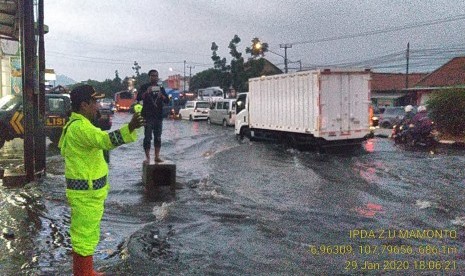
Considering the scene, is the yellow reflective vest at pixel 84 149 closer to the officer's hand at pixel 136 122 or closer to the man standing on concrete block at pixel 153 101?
the officer's hand at pixel 136 122

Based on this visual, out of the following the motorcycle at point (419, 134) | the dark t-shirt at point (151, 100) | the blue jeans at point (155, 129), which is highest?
the dark t-shirt at point (151, 100)

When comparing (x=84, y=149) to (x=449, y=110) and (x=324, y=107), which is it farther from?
(x=449, y=110)

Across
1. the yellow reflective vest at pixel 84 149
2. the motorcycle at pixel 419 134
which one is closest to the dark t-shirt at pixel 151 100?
the yellow reflective vest at pixel 84 149

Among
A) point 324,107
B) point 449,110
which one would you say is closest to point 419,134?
point 449,110

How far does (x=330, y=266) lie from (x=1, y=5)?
12.4 meters

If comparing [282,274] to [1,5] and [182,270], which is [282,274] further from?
[1,5]

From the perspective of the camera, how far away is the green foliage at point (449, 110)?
67.2 ft

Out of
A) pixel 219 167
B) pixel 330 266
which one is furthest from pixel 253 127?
pixel 330 266

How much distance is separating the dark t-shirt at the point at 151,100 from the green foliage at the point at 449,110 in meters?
15.3

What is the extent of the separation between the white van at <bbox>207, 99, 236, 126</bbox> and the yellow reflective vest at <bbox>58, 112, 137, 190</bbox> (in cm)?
2710

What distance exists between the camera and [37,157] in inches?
404

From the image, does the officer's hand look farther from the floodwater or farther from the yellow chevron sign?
the yellow chevron sign

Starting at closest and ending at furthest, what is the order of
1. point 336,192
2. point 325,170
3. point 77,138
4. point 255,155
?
point 77,138, point 336,192, point 325,170, point 255,155

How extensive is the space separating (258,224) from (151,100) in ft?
12.2
